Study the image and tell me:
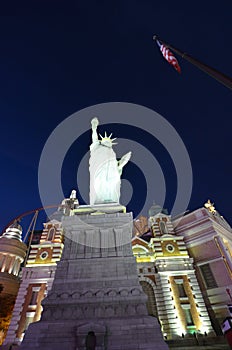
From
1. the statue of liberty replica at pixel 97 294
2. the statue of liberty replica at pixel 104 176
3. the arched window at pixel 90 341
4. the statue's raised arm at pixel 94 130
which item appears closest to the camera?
the arched window at pixel 90 341

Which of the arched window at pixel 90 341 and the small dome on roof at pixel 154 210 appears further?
the small dome on roof at pixel 154 210

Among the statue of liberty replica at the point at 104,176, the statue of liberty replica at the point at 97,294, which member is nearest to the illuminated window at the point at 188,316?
the statue of liberty replica at the point at 97,294

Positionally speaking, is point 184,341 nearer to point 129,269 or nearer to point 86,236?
point 129,269

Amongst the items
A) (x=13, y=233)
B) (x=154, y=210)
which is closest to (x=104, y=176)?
(x=154, y=210)

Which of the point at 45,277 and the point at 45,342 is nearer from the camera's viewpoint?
the point at 45,342

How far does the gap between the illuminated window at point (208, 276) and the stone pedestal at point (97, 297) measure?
40.0 ft

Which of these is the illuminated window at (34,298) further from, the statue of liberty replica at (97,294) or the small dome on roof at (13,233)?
the small dome on roof at (13,233)

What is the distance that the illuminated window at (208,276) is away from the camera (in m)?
19.8

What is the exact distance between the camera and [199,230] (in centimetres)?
2338

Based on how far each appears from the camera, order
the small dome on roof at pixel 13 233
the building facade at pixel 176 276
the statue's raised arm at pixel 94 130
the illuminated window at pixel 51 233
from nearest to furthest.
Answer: the building facade at pixel 176 276, the statue's raised arm at pixel 94 130, the illuminated window at pixel 51 233, the small dome on roof at pixel 13 233

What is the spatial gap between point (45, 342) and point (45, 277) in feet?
41.8

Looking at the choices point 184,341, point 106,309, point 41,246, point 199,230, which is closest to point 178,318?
point 184,341

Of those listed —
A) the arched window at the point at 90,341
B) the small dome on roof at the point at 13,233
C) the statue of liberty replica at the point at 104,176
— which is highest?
the small dome on roof at the point at 13,233

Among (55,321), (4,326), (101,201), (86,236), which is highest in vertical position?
(101,201)
